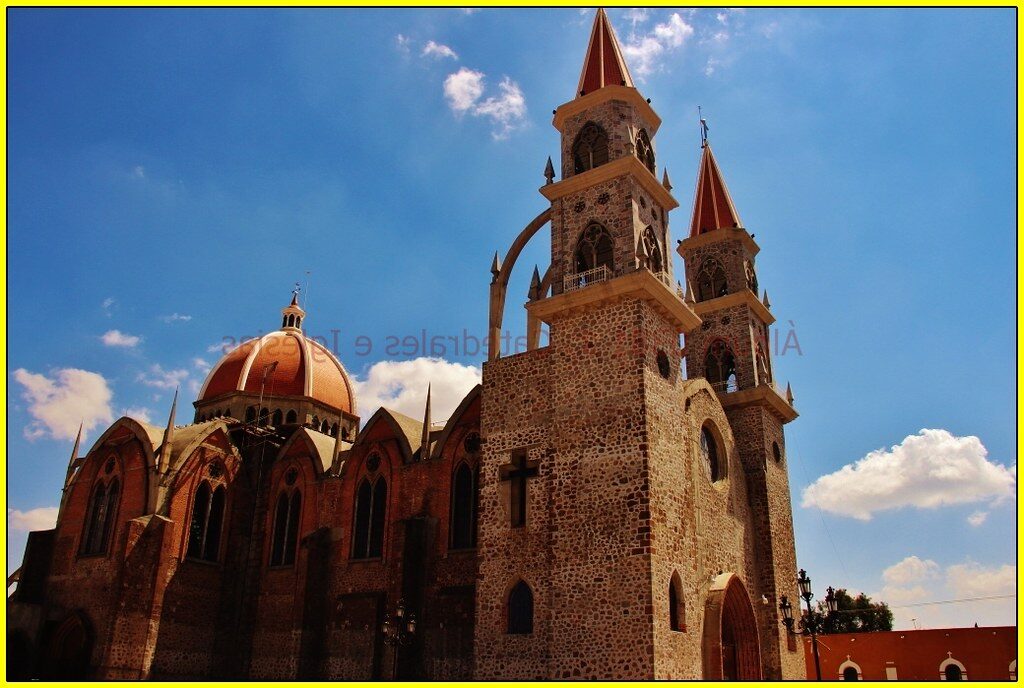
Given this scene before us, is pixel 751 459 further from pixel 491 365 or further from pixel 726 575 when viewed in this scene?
pixel 491 365

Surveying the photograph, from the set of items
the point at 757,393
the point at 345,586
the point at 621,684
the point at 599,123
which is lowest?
the point at 621,684

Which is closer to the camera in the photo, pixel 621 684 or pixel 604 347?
pixel 621 684

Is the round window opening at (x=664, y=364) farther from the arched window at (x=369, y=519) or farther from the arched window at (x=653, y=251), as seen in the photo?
the arched window at (x=369, y=519)

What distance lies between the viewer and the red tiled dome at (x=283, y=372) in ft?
109

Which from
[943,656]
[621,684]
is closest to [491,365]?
[621,684]

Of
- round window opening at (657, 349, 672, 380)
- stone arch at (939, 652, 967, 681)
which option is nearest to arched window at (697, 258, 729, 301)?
round window opening at (657, 349, 672, 380)

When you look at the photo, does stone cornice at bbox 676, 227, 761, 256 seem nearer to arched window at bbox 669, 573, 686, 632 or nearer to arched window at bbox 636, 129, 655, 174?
arched window at bbox 636, 129, 655, 174

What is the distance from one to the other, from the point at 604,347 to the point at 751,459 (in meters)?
8.87

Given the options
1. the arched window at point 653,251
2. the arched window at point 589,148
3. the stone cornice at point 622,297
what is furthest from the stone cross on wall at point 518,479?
the arched window at point 589,148

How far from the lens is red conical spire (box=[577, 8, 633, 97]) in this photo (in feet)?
74.7

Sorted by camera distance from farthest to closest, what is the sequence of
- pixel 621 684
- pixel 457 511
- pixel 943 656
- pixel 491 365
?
pixel 943 656
pixel 457 511
pixel 491 365
pixel 621 684

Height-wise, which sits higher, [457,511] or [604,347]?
[604,347]

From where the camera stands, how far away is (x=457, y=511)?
2291cm

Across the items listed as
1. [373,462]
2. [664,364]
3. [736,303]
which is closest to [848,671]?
[736,303]
